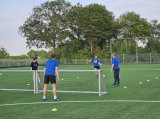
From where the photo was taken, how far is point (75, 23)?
2618 inches

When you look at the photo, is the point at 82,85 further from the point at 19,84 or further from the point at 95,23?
the point at 95,23

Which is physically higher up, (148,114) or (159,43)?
(159,43)

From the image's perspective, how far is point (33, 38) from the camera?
6438cm

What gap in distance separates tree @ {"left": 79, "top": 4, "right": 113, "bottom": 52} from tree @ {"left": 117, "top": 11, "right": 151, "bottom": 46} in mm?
4954

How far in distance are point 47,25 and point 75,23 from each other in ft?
26.6

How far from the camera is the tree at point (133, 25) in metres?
66.8

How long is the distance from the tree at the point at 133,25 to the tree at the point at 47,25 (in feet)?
56.1

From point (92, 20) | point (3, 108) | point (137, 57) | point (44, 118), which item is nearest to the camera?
point (44, 118)

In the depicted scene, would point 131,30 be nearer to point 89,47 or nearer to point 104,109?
point 89,47

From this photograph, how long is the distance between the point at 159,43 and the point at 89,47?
74.8ft

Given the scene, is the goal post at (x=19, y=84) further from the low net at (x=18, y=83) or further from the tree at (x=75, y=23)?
the tree at (x=75, y=23)

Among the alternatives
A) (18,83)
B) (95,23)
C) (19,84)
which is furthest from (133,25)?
(19,84)

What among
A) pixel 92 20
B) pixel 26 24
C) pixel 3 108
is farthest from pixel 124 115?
pixel 26 24

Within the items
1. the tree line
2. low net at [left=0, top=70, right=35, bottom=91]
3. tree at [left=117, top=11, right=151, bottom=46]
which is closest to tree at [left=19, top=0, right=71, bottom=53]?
the tree line
